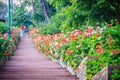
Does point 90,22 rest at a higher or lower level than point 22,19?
higher

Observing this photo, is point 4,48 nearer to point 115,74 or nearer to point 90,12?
point 90,12

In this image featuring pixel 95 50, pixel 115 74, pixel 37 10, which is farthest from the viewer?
pixel 37 10

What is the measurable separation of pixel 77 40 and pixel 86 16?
1795mm

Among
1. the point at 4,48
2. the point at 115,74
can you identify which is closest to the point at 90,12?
the point at 4,48

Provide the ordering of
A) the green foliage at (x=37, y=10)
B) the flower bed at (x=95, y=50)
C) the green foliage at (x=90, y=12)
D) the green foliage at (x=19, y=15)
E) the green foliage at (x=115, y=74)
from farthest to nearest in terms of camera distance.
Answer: the green foliage at (x=19, y=15), the green foliage at (x=37, y=10), the green foliage at (x=90, y=12), the flower bed at (x=95, y=50), the green foliage at (x=115, y=74)

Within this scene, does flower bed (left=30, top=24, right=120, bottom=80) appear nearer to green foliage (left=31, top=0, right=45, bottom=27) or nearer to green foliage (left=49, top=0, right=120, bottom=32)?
green foliage (left=49, top=0, right=120, bottom=32)

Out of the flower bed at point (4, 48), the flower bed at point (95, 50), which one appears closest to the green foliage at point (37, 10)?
the flower bed at point (4, 48)

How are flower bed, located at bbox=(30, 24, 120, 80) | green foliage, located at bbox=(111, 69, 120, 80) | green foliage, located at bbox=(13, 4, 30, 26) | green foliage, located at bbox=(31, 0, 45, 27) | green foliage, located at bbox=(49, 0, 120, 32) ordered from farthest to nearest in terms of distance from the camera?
green foliage, located at bbox=(13, 4, 30, 26) → green foliage, located at bbox=(31, 0, 45, 27) → green foliage, located at bbox=(49, 0, 120, 32) → flower bed, located at bbox=(30, 24, 120, 80) → green foliage, located at bbox=(111, 69, 120, 80)

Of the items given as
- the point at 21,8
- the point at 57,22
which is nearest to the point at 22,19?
the point at 21,8

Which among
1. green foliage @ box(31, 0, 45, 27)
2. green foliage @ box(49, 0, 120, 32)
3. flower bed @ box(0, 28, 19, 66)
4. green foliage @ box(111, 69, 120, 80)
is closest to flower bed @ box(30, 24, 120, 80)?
green foliage @ box(111, 69, 120, 80)

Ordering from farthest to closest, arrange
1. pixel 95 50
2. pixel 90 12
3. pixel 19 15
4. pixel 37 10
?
pixel 19 15 → pixel 37 10 → pixel 90 12 → pixel 95 50

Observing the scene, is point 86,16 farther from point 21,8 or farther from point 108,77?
point 21,8

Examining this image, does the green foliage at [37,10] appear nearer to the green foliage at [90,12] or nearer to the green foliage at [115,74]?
the green foliage at [90,12]

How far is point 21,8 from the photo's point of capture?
46938 mm
